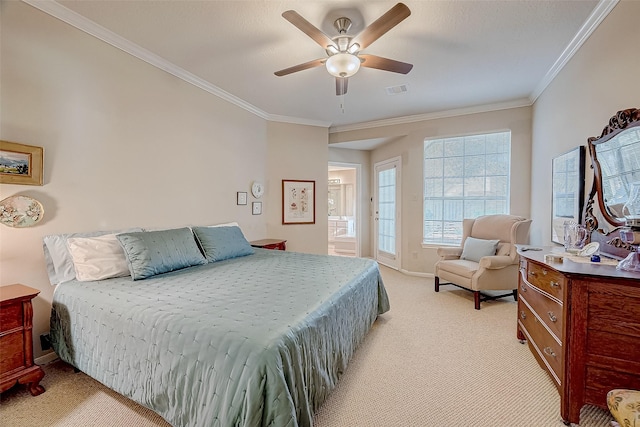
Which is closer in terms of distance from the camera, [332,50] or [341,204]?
[332,50]

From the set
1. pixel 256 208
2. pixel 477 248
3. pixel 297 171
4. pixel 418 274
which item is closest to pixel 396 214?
pixel 418 274

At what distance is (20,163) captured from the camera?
6.51 ft

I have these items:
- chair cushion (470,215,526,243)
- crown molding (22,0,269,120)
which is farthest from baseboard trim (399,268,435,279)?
crown molding (22,0,269,120)

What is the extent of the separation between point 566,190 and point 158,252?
3771 millimetres

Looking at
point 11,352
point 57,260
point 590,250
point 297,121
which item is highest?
point 297,121

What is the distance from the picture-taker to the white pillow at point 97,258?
2.08m

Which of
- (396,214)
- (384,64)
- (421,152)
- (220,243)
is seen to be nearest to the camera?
(384,64)

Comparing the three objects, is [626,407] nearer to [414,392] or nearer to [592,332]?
[592,332]

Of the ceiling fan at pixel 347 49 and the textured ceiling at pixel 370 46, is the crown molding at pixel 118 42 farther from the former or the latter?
the ceiling fan at pixel 347 49

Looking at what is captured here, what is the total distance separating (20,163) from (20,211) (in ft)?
1.11

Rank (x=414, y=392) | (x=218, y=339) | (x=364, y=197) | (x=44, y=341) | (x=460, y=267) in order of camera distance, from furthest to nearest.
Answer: (x=364, y=197) < (x=460, y=267) < (x=44, y=341) < (x=414, y=392) < (x=218, y=339)

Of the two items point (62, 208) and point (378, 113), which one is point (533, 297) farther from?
point (62, 208)

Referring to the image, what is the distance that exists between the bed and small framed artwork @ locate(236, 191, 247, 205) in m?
1.80

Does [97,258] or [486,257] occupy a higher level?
[97,258]
